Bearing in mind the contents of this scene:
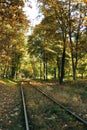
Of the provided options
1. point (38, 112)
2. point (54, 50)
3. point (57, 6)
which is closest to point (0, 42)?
point (57, 6)

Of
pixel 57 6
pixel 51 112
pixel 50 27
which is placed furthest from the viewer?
pixel 50 27

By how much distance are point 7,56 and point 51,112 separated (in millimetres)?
29067

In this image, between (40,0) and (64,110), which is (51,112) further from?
(40,0)

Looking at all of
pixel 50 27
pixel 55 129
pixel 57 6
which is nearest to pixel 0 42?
pixel 50 27

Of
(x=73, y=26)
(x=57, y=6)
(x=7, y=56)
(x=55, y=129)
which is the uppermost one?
(x=57, y=6)

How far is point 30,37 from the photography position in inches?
2266

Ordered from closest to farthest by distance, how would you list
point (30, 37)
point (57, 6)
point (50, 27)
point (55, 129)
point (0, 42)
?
point (55, 129), point (57, 6), point (50, 27), point (0, 42), point (30, 37)

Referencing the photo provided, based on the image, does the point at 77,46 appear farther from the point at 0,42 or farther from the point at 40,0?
the point at 0,42

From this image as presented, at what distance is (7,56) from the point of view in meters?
40.3

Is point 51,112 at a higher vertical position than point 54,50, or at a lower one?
lower

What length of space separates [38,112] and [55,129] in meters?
3.24

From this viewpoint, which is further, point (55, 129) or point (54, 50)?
point (54, 50)

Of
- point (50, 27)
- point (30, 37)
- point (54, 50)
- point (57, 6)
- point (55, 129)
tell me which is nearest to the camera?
point (55, 129)

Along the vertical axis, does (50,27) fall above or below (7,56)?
above
